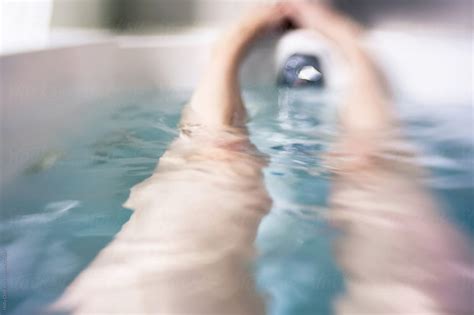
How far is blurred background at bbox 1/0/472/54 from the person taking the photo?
1553 mm

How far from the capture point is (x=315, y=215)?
646 millimetres

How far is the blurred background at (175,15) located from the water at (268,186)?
49 centimetres

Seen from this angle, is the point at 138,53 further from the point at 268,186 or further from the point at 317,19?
the point at 268,186

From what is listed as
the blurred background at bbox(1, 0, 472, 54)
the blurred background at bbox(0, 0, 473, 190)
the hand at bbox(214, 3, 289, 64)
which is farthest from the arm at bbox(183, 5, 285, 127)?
the blurred background at bbox(1, 0, 472, 54)

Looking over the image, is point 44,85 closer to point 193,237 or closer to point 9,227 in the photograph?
point 9,227

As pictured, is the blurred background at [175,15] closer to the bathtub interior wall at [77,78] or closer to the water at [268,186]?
the bathtub interior wall at [77,78]

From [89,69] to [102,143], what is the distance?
1.19 ft

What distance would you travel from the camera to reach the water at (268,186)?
0.53 meters

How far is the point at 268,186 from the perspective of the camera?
0.71 metres

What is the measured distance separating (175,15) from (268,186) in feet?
→ 4.01

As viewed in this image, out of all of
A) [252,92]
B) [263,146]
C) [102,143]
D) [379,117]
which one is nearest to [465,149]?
[379,117]

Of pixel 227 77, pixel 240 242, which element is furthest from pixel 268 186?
pixel 227 77

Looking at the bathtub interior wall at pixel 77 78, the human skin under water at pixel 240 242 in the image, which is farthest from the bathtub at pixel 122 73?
the human skin under water at pixel 240 242

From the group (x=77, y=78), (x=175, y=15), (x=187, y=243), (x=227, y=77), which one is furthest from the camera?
(x=175, y=15)
